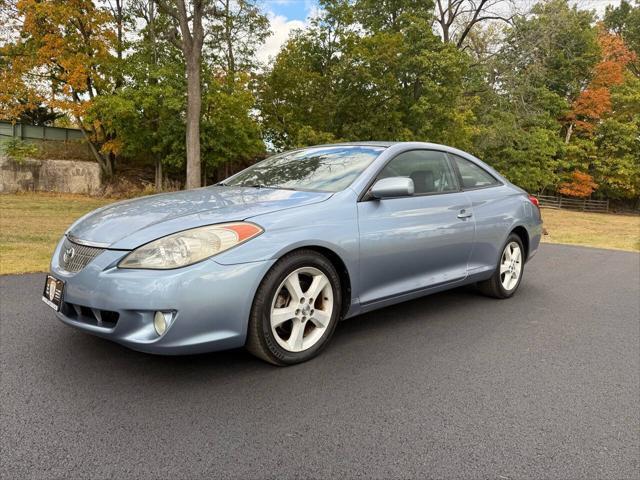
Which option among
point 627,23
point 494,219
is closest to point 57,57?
point 494,219

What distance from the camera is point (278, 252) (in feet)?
9.42

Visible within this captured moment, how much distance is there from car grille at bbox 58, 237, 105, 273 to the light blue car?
0.03ft

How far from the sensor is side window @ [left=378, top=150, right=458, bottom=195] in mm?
3889

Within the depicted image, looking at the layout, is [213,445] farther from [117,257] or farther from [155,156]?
[155,156]

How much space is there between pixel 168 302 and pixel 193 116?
12475 mm

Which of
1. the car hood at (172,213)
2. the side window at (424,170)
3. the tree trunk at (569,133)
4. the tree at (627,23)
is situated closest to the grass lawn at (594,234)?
the side window at (424,170)

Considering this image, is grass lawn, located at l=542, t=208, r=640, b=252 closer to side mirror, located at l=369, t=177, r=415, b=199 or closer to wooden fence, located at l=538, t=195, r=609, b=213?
side mirror, located at l=369, t=177, r=415, b=199

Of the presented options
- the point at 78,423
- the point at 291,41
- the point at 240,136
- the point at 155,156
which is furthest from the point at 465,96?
the point at 78,423

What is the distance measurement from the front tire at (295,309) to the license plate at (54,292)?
1.15 m

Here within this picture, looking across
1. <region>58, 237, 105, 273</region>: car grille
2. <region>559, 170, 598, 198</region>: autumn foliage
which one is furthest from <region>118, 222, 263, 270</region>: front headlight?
<region>559, 170, 598, 198</region>: autumn foliage

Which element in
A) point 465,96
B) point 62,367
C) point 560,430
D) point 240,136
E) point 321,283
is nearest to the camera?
point 560,430

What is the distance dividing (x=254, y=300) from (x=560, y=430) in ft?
5.75

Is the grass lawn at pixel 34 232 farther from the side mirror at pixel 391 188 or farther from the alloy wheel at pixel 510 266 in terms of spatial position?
the alloy wheel at pixel 510 266

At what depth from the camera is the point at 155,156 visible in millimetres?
21250
